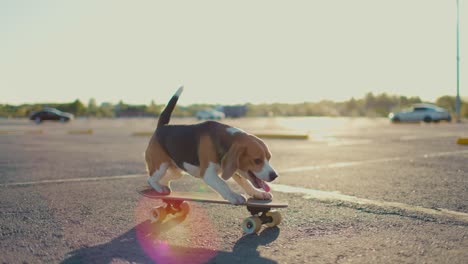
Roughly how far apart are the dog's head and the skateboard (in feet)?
0.84

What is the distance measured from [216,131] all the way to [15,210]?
232 centimetres

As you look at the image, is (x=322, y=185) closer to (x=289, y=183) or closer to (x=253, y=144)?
(x=289, y=183)

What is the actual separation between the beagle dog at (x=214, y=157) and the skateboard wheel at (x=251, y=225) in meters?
0.19

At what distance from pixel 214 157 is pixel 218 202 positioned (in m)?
0.41

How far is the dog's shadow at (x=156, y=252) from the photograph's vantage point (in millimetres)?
3330

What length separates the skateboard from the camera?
4.04 metres

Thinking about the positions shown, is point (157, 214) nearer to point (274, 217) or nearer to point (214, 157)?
point (214, 157)

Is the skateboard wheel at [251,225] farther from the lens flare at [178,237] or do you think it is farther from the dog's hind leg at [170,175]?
the dog's hind leg at [170,175]

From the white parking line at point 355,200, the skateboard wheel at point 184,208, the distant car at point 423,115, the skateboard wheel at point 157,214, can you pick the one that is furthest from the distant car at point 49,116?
the skateboard wheel at point 157,214

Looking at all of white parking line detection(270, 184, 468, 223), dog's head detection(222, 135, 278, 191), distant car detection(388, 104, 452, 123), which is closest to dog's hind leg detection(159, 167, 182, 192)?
dog's head detection(222, 135, 278, 191)

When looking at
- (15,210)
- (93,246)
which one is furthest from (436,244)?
(15,210)

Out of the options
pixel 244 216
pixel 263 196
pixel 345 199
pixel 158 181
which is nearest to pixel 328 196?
pixel 345 199

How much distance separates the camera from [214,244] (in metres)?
3.74

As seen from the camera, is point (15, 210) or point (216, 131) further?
point (15, 210)
